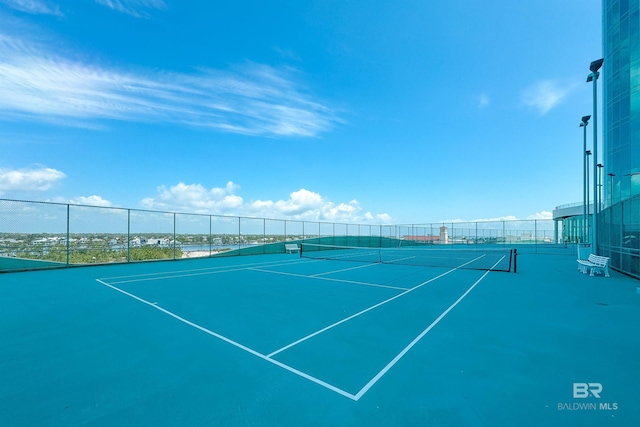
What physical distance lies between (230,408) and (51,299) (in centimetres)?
735

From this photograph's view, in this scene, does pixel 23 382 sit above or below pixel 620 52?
below

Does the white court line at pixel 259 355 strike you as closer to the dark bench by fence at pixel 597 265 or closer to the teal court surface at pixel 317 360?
the teal court surface at pixel 317 360

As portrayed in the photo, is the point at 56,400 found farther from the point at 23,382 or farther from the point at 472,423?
the point at 472,423

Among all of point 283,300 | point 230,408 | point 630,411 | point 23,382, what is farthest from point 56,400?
point 630,411

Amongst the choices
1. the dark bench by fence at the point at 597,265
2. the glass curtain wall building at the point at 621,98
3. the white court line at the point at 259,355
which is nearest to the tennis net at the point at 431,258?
the dark bench by fence at the point at 597,265

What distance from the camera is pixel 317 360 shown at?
3.90 metres

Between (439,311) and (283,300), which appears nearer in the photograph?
(439,311)

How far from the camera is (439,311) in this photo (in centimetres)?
631

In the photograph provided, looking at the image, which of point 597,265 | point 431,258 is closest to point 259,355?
point 597,265

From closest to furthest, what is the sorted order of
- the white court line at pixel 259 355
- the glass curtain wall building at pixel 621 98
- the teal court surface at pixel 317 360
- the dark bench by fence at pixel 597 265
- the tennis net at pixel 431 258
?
the teal court surface at pixel 317 360 → the white court line at pixel 259 355 → the dark bench by fence at pixel 597 265 → the tennis net at pixel 431 258 → the glass curtain wall building at pixel 621 98

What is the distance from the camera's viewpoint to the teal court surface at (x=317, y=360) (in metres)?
2.82

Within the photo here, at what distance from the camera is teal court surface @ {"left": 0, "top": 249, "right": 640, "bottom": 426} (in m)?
2.82

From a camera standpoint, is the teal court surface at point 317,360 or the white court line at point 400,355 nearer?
the teal court surface at point 317,360

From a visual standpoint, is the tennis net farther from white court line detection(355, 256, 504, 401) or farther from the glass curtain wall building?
the glass curtain wall building
